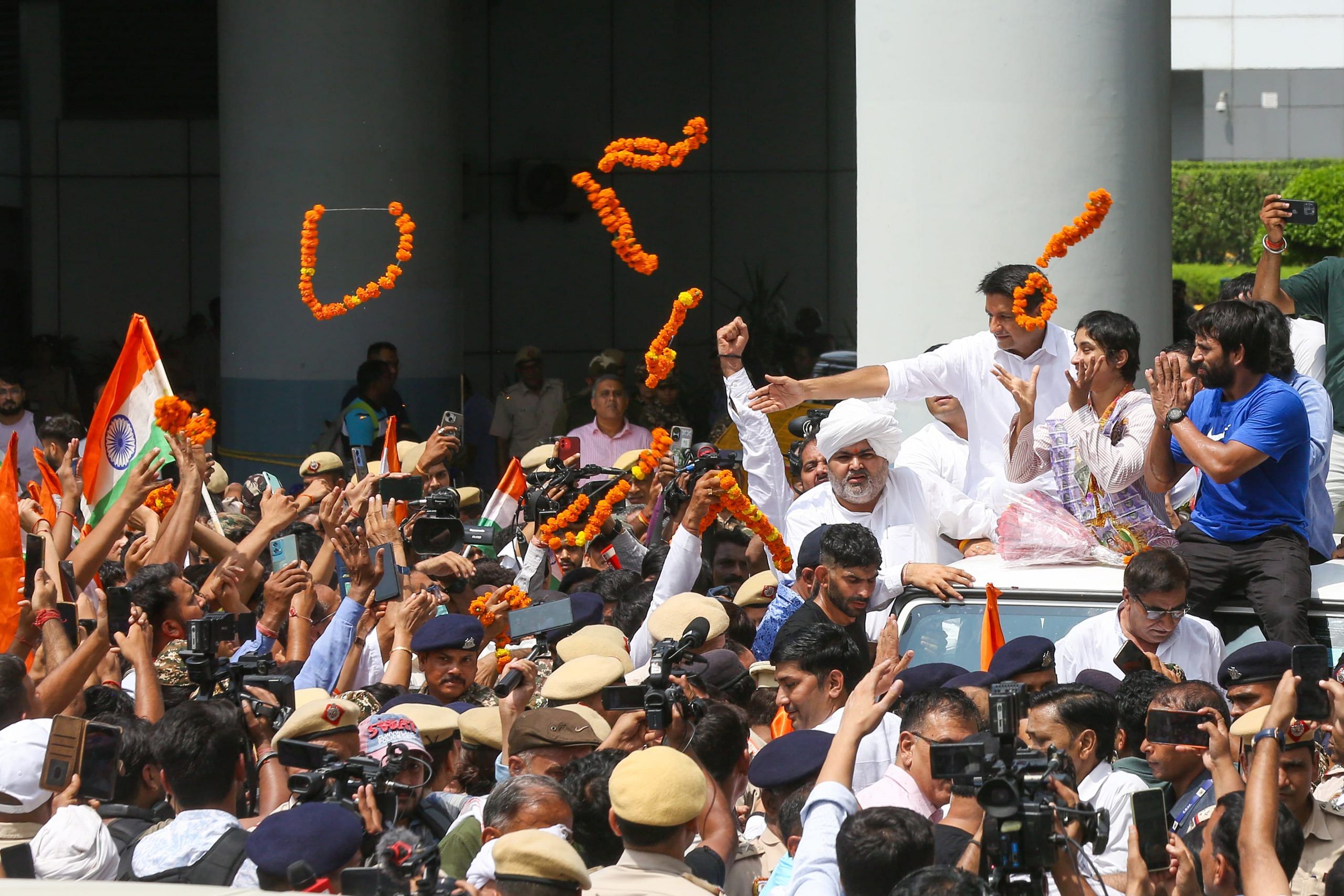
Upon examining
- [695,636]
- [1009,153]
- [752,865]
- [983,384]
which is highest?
[1009,153]

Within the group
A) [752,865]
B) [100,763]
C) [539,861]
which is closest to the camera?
[539,861]

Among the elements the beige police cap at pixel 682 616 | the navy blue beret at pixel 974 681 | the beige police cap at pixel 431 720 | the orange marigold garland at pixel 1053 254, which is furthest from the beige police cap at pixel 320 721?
the orange marigold garland at pixel 1053 254

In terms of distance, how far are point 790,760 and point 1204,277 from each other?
28.0 m

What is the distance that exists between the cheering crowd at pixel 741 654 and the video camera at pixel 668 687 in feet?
0.06

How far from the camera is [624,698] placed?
520 cm

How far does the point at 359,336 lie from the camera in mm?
14625

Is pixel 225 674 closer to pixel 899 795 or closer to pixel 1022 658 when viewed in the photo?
pixel 899 795

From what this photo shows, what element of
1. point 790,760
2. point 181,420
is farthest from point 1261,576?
point 181,420

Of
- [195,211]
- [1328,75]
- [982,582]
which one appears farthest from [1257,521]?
[1328,75]

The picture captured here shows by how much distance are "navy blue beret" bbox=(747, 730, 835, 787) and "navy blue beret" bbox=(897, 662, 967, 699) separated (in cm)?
54

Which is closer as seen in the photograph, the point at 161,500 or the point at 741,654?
the point at 741,654

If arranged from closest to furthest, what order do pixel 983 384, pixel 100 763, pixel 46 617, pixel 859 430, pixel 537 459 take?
pixel 100 763, pixel 46 617, pixel 859 430, pixel 983 384, pixel 537 459

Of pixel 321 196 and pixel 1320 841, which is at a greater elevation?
pixel 321 196

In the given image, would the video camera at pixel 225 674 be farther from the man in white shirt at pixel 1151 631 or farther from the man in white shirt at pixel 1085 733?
the man in white shirt at pixel 1151 631
